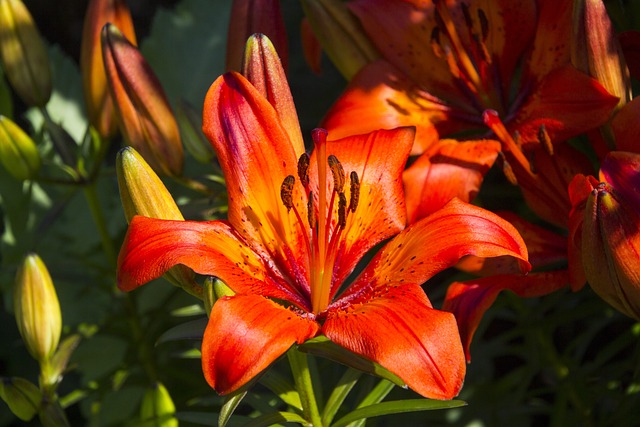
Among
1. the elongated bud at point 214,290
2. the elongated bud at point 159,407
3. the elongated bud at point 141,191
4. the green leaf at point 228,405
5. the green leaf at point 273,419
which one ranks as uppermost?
the elongated bud at point 141,191

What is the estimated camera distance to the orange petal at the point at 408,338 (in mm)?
552

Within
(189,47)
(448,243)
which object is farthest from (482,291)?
(189,47)

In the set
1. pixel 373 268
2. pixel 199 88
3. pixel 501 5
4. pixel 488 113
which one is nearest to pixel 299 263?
pixel 373 268

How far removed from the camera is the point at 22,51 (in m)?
0.91

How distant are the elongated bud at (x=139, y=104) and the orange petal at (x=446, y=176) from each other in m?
0.22

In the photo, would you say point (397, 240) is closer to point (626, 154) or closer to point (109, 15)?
point (626, 154)

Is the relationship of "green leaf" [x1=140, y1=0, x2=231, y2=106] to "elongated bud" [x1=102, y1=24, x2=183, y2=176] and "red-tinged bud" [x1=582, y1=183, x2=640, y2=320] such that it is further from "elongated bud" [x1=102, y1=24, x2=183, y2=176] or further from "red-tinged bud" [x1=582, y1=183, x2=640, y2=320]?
"red-tinged bud" [x1=582, y1=183, x2=640, y2=320]

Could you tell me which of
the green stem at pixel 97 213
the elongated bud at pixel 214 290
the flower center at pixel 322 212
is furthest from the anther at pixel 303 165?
the green stem at pixel 97 213

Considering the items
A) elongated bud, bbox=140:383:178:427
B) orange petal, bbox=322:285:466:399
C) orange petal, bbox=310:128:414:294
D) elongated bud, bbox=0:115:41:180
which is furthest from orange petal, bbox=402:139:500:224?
elongated bud, bbox=0:115:41:180

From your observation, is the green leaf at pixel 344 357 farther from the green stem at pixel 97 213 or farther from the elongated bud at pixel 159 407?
the green stem at pixel 97 213

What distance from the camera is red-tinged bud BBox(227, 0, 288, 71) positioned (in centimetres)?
79

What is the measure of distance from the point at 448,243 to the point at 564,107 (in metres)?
0.20

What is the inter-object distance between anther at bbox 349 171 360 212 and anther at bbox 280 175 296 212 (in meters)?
0.05

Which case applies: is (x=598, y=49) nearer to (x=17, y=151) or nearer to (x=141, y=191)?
(x=141, y=191)
